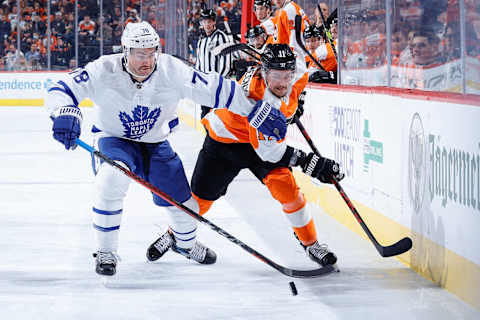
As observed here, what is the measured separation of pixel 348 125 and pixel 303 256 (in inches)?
42.2

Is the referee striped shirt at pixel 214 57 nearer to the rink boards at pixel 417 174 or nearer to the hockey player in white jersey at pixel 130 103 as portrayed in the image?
the rink boards at pixel 417 174

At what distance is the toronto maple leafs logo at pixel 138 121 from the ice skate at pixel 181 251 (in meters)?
0.58

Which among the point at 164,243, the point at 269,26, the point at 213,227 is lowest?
the point at 164,243

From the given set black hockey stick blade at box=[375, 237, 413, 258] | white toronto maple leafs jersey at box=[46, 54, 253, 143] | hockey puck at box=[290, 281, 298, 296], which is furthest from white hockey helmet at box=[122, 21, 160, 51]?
black hockey stick blade at box=[375, 237, 413, 258]

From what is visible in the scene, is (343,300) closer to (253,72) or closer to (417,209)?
(417,209)

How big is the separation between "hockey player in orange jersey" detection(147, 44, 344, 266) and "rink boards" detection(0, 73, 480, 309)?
38 centimetres

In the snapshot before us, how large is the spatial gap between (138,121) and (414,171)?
1.21 metres

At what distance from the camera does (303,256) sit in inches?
145

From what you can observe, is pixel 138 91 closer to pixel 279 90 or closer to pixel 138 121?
pixel 138 121

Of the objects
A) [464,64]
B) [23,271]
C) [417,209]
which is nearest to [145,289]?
[23,271]

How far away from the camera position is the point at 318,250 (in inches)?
135

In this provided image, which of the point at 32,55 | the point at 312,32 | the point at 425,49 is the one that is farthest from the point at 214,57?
the point at 32,55

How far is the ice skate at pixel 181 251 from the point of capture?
11.5 ft

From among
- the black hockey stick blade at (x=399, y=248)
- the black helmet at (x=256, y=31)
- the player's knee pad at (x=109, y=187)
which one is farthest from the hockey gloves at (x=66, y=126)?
the black helmet at (x=256, y=31)
